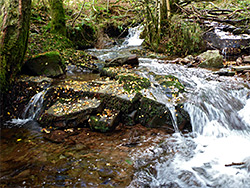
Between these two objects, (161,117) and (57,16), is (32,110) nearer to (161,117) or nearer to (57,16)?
(161,117)

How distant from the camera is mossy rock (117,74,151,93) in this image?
4825mm

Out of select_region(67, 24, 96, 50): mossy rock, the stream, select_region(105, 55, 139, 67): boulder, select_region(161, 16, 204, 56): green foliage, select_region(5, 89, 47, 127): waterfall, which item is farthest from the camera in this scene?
select_region(67, 24, 96, 50): mossy rock

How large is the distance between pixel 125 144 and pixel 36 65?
4.13m

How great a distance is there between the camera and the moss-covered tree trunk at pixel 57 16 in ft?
28.7

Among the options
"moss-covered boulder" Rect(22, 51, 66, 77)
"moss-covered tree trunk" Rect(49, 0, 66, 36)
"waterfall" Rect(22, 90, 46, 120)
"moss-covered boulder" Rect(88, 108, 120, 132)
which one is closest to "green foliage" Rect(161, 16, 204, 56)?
"moss-covered tree trunk" Rect(49, 0, 66, 36)

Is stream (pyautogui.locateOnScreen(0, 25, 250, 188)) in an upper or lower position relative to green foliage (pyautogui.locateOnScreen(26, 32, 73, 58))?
lower

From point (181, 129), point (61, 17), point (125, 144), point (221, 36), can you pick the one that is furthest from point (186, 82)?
point (61, 17)

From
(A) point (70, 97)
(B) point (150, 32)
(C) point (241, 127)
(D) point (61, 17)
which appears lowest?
(C) point (241, 127)

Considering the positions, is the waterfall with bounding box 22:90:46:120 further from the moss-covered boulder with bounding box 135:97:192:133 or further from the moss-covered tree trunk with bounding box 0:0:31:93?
the moss-covered boulder with bounding box 135:97:192:133

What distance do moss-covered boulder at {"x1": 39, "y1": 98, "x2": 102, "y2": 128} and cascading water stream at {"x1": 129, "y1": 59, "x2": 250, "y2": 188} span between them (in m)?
1.62

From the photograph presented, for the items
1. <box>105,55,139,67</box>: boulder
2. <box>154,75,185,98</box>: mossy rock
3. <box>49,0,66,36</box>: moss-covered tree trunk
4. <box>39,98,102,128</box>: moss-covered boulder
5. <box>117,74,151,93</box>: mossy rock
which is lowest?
<box>39,98,102,128</box>: moss-covered boulder

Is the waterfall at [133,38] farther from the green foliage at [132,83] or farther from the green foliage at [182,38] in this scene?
the green foliage at [132,83]

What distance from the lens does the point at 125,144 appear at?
363 cm

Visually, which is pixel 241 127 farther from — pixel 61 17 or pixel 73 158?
pixel 61 17
